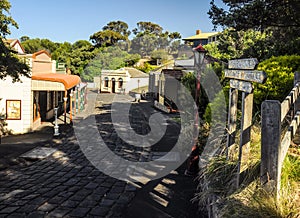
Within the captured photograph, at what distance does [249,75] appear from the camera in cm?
360

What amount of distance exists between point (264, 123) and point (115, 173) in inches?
195

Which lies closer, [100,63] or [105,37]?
[100,63]

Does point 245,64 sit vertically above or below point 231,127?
above

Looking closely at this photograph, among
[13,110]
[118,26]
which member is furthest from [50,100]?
[118,26]

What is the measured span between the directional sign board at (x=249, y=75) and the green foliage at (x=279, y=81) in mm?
2329

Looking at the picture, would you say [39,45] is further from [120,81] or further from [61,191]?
[61,191]

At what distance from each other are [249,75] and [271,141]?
109 cm

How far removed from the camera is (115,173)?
7160mm

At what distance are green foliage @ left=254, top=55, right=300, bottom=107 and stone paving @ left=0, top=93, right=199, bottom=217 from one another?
3.46 meters

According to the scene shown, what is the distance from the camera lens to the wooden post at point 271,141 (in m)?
2.76

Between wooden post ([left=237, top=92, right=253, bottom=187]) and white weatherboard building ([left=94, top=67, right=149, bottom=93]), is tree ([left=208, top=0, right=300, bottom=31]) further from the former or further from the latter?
white weatherboard building ([left=94, top=67, right=149, bottom=93])

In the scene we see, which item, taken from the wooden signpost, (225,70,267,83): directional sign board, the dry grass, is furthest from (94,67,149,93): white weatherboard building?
the wooden signpost

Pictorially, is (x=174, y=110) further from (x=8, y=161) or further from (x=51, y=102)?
(x=8, y=161)

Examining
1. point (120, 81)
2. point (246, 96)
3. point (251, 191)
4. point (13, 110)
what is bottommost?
point (13, 110)
